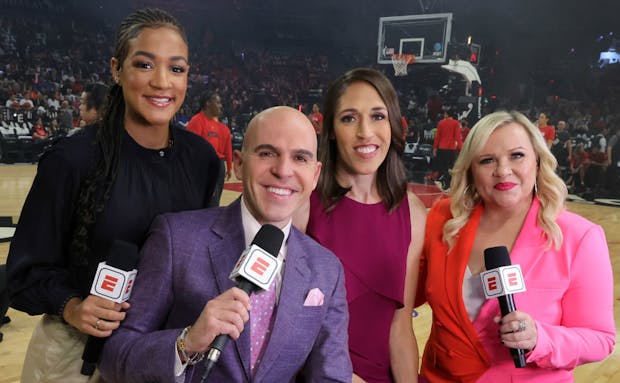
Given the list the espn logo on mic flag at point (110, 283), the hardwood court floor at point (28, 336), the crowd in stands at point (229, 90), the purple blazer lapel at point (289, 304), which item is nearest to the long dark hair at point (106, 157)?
the espn logo on mic flag at point (110, 283)

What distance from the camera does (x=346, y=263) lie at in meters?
1.79

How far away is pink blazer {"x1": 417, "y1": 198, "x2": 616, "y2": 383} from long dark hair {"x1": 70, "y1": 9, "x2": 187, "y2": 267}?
3.45 ft

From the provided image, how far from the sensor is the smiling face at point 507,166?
1756 mm

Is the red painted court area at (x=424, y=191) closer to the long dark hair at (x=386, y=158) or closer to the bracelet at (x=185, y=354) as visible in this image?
the long dark hair at (x=386, y=158)

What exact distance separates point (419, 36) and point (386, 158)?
11.4m

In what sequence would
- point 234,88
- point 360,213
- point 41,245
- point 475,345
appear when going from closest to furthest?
point 41,245
point 475,345
point 360,213
point 234,88

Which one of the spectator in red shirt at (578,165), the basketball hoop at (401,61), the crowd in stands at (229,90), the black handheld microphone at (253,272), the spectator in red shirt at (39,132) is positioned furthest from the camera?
the basketball hoop at (401,61)

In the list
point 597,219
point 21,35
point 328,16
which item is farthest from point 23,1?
point 597,219

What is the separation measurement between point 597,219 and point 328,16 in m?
12.4

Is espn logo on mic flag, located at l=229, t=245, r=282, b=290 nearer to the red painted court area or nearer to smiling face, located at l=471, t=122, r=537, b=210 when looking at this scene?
smiling face, located at l=471, t=122, r=537, b=210

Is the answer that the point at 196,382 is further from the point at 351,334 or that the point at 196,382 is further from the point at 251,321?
the point at 351,334

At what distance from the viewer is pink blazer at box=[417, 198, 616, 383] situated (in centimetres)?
163

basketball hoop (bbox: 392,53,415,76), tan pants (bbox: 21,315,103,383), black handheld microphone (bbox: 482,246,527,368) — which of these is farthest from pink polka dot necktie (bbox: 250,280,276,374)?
basketball hoop (bbox: 392,53,415,76)

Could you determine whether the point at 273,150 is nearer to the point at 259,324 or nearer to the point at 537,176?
the point at 259,324
